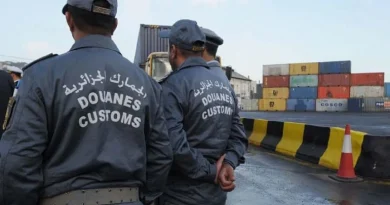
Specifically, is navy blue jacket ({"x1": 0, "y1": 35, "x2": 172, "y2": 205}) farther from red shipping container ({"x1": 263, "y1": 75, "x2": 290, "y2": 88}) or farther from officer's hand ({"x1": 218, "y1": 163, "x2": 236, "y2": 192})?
red shipping container ({"x1": 263, "y1": 75, "x2": 290, "y2": 88})

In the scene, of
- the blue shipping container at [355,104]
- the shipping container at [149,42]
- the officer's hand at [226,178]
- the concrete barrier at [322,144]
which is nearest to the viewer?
the officer's hand at [226,178]

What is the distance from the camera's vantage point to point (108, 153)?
5.34 feet

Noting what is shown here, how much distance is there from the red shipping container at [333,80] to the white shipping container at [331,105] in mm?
1815

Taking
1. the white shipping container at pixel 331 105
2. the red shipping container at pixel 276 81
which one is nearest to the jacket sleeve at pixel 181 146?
the white shipping container at pixel 331 105

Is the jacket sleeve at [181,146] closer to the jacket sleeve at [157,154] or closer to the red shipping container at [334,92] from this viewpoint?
the jacket sleeve at [157,154]

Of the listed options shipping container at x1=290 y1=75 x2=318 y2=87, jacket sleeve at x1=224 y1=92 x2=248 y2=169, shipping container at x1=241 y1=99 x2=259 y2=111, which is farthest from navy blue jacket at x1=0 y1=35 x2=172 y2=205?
shipping container at x1=241 y1=99 x2=259 y2=111

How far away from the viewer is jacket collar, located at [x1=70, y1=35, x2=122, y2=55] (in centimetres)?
170

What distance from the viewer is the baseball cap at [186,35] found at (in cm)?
238

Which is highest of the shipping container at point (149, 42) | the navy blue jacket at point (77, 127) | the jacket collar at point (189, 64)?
the shipping container at point (149, 42)

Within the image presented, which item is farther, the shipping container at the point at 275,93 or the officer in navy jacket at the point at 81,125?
the shipping container at the point at 275,93

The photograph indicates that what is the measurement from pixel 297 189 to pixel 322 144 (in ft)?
7.78

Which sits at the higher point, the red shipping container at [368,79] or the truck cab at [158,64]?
the red shipping container at [368,79]

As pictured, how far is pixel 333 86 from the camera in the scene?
1650 inches

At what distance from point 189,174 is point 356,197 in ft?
13.0
